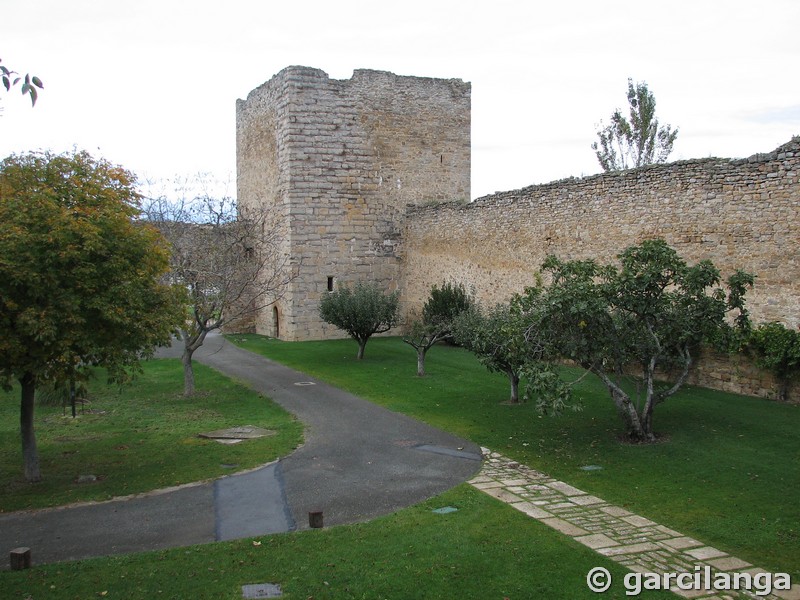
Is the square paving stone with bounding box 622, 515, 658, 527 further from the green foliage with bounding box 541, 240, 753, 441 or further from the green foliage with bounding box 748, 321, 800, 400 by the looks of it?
the green foliage with bounding box 748, 321, 800, 400

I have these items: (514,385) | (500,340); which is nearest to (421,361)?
(514,385)

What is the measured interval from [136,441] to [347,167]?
1490cm

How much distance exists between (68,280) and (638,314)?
7.67 m

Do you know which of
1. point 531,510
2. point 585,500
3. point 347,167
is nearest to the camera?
point 531,510

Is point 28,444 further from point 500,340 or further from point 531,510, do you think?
point 500,340

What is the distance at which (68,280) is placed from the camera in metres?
8.98

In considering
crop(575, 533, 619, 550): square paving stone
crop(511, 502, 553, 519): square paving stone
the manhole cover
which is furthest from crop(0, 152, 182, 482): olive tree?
crop(575, 533, 619, 550): square paving stone

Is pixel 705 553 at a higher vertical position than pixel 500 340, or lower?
lower

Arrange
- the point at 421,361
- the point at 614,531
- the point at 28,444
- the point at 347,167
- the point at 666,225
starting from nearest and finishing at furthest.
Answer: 1. the point at 614,531
2. the point at 28,444
3. the point at 666,225
4. the point at 421,361
5. the point at 347,167

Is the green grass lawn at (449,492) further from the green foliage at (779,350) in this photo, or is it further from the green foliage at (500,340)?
the green foliage at (500,340)

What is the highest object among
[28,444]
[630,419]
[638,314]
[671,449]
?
[638,314]

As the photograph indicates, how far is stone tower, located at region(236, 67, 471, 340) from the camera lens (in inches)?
968

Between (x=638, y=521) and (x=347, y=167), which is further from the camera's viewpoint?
(x=347, y=167)

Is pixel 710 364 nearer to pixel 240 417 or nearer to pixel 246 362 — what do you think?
pixel 240 417
